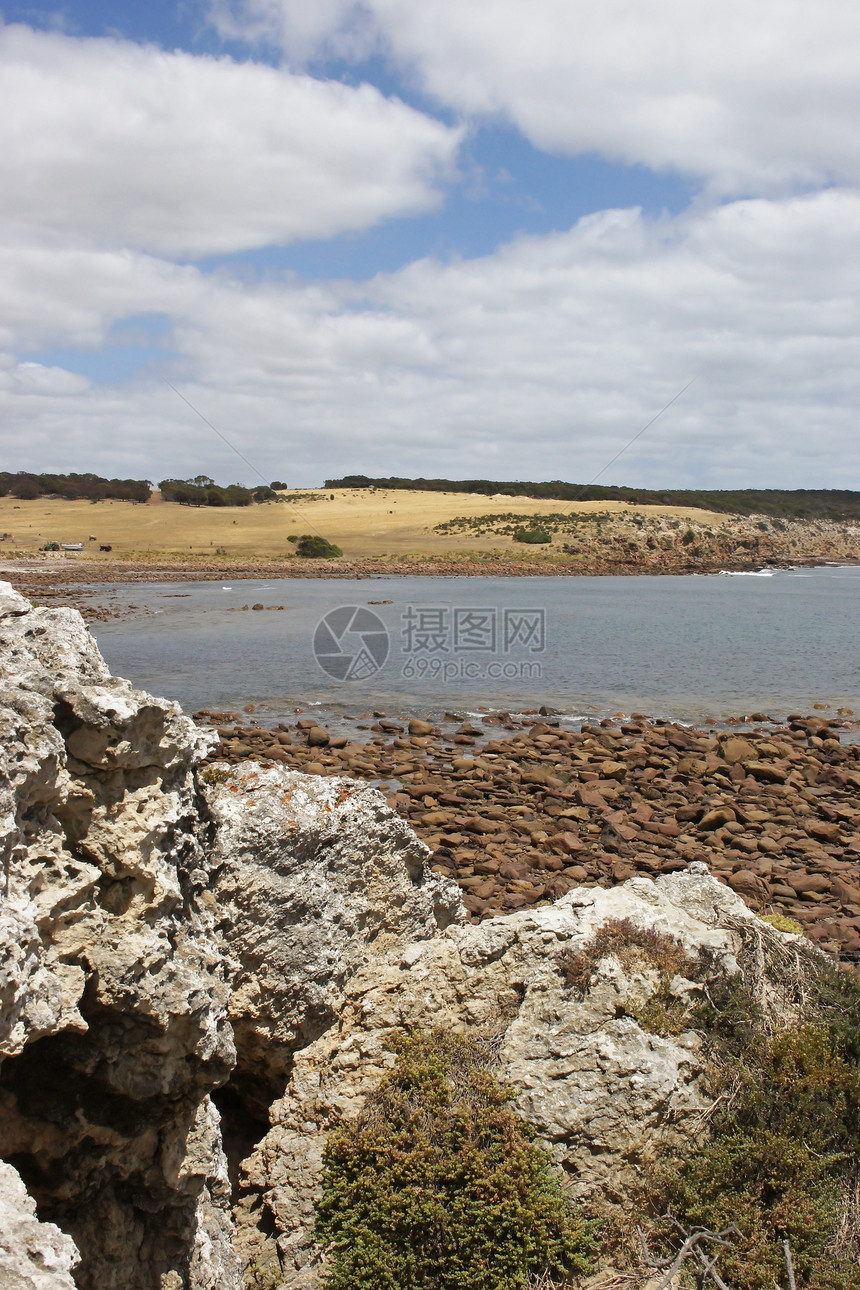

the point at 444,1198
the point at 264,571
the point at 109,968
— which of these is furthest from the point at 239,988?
the point at 264,571

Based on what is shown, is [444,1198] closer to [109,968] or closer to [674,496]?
[109,968]

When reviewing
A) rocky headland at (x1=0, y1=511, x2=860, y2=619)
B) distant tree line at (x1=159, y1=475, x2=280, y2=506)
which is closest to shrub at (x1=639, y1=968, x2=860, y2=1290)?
rocky headland at (x1=0, y1=511, x2=860, y2=619)

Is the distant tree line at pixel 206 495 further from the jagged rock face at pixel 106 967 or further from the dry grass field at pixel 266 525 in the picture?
the jagged rock face at pixel 106 967

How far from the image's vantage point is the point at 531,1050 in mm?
4750

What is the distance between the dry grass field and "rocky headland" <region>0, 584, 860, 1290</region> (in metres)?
66.9

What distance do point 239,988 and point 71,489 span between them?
411 ft

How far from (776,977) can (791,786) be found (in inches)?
396

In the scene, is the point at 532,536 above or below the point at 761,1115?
above

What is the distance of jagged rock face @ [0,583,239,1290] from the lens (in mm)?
3020

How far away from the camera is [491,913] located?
9016 millimetres

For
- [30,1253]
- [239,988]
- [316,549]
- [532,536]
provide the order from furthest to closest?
[532,536], [316,549], [239,988], [30,1253]

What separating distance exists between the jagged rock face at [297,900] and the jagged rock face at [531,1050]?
0.69 ft

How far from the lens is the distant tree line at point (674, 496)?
130 metres

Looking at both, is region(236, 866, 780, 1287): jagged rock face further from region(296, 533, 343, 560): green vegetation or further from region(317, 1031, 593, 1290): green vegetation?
region(296, 533, 343, 560): green vegetation
